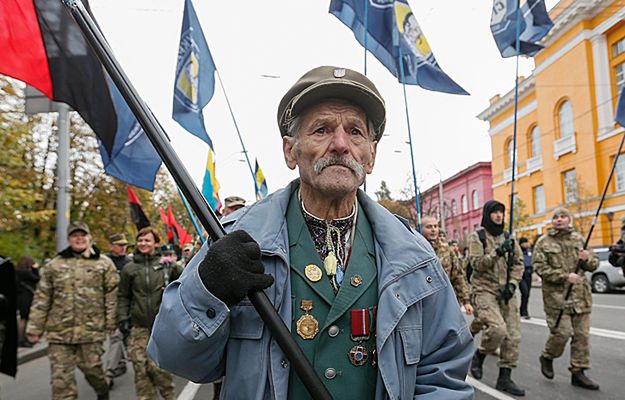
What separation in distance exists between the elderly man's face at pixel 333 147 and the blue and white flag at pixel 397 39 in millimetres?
4946

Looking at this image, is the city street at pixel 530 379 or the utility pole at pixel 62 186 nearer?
the city street at pixel 530 379

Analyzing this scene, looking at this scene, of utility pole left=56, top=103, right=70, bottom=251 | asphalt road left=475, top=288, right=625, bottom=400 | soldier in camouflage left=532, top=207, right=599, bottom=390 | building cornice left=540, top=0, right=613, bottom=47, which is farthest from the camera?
building cornice left=540, top=0, right=613, bottom=47

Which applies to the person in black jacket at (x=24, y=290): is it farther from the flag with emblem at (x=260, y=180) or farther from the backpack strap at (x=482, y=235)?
the backpack strap at (x=482, y=235)

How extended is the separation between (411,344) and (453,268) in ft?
A: 19.6

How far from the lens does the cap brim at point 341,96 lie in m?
2.10

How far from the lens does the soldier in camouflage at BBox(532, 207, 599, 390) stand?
624cm

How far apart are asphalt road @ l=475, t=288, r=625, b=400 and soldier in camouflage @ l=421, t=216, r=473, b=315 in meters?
1.04

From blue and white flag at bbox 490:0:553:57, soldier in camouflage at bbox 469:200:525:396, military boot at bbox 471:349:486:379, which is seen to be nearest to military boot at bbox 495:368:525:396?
soldier in camouflage at bbox 469:200:525:396

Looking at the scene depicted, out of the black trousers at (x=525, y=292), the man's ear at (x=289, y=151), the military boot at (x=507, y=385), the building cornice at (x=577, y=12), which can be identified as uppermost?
the building cornice at (x=577, y=12)

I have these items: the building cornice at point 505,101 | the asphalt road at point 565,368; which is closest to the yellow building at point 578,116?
the building cornice at point 505,101

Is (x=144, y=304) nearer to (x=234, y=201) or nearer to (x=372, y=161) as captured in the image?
(x=234, y=201)

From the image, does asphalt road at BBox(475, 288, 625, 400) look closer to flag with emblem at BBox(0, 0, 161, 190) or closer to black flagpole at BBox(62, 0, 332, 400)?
black flagpole at BBox(62, 0, 332, 400)

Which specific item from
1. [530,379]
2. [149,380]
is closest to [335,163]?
[149,380]

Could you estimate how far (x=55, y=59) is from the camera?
122 inches
